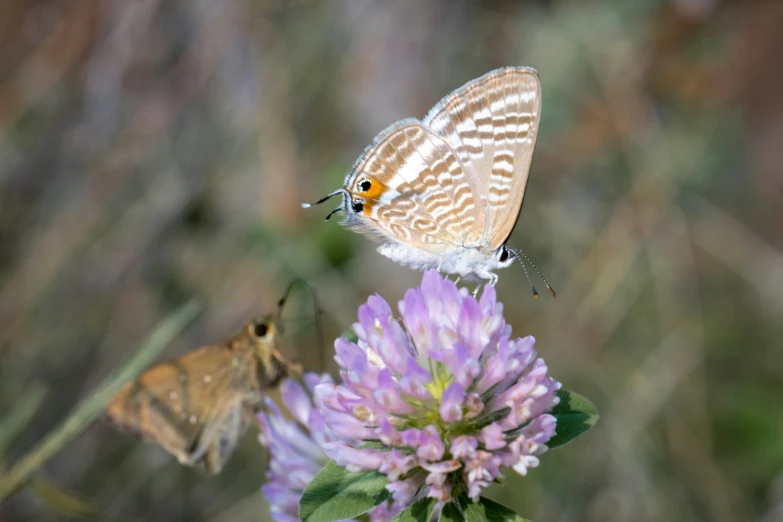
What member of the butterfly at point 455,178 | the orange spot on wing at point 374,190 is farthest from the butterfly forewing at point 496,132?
the orange spot on wing at point 374,190

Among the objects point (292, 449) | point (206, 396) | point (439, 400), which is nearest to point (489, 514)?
point (439, 400)

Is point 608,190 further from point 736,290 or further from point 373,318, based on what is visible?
point 373,318

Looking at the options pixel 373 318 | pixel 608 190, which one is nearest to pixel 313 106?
pixel 608 190

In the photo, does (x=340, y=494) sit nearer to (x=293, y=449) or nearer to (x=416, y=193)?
(x=293, y=449)

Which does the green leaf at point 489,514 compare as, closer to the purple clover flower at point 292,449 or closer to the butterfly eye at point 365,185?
the purple clover flower at point 292,449

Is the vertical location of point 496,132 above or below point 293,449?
above

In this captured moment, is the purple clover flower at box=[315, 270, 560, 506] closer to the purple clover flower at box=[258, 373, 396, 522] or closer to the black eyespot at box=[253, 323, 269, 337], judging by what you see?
the purple clover flower at box=[258, 373, 396, 522]
